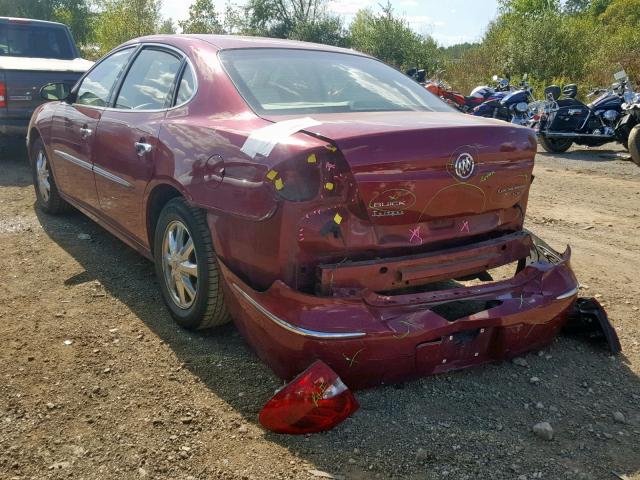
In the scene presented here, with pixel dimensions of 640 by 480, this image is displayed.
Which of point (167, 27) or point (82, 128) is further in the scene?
point (167, 27)

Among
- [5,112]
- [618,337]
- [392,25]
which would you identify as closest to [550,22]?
[392,25]

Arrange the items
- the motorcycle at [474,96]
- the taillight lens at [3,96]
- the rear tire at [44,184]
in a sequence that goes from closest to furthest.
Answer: the rear tire at [44,184], the taillight lens at [3,96], the motorcycle at [474,96]

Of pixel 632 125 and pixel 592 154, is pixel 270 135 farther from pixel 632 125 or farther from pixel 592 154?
pixel 592 154

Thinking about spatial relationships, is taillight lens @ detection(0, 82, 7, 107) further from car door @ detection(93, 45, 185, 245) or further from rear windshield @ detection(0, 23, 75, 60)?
car door @ detection(93, 45, 185, 245)

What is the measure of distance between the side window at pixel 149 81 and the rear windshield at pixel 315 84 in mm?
457

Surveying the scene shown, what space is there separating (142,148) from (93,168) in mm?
907

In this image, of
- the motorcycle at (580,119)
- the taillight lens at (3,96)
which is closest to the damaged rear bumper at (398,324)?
the taillight lens at (3,96)

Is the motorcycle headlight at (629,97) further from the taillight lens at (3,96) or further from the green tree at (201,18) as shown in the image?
the green tree at (201,18)

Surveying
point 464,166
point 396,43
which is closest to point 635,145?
point 464,166

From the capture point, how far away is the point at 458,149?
8.88 ft

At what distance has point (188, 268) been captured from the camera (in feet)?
10.7

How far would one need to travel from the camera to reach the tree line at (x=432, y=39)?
20.5 metres

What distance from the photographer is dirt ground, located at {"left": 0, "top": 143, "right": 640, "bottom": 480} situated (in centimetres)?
238

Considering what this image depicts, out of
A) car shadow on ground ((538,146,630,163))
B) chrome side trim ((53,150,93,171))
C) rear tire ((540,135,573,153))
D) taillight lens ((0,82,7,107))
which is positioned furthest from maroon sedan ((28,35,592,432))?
rear tire ((540,135,573,153))
